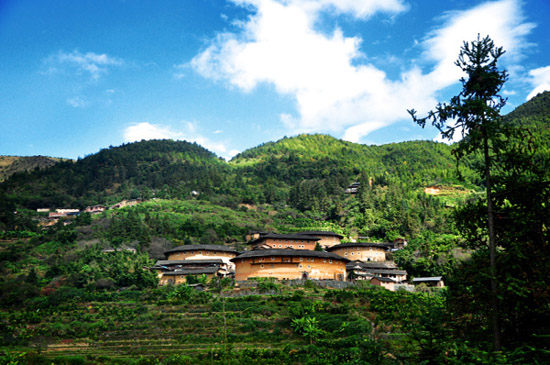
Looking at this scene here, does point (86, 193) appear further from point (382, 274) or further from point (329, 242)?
point (382, 274)

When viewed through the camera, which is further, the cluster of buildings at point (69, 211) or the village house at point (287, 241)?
the cluster of buildings at point (69, 211)

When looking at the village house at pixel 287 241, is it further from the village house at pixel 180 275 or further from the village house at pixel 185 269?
the village house at pixel 180 275

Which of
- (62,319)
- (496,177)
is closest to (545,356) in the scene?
(496,177)

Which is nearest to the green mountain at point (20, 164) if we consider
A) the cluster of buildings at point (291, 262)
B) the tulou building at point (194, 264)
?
the tulou building at point (194, 264)

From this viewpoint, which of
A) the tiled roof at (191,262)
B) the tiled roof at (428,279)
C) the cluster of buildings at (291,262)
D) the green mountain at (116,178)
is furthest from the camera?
the green mountain at (116,178)

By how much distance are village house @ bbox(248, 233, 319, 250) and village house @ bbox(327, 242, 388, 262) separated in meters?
4.85

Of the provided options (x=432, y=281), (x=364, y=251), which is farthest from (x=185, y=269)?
(x=432, y=281)

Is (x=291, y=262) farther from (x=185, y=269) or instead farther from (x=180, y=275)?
(x=185, y=269)

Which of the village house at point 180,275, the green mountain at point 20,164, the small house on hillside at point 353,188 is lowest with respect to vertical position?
the village house at point 180,275

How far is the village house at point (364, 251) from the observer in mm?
67188

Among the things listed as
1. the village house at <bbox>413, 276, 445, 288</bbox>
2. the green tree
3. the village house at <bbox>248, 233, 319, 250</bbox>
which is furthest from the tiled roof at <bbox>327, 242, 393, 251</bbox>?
the green tree

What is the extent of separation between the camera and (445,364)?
1161cm

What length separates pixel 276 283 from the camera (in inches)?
1850

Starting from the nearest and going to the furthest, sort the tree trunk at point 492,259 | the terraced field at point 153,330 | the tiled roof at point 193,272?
1. the tree trunk at point 492,259
2. the terraced field at point 153,330
3. the tiled roof at point 193,272
